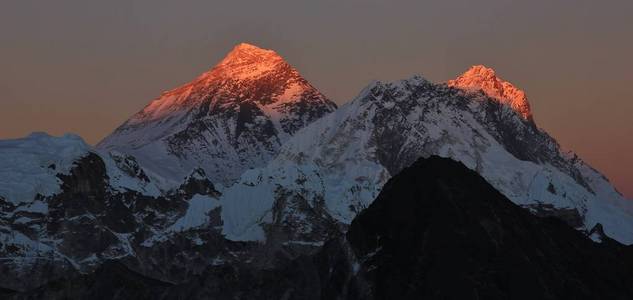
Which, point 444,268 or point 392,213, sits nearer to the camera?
point 444,268

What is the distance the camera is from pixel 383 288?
19038 centimetres

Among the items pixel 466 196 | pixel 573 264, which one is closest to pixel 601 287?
pixel 573 264

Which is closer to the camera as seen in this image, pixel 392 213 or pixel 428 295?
pixel 428 295

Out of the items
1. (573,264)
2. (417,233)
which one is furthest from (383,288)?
(573,264)

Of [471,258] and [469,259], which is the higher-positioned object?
[471,258]

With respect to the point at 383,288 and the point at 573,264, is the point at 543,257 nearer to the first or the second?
the point at 573,264

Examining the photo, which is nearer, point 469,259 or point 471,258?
point 469,259

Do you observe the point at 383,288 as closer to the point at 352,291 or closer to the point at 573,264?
the point at 352,291

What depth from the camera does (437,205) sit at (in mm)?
195750

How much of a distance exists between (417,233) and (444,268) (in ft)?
27.4

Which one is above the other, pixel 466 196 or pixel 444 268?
pixel 466 196

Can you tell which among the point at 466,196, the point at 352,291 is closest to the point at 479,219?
the point at 466,196

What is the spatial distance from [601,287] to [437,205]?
20.5m

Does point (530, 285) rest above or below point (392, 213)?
below
